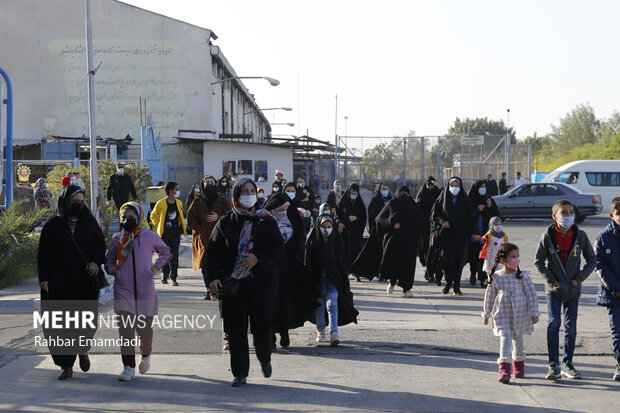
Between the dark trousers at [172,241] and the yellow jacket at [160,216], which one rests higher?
the yellow jacket at [160,216]

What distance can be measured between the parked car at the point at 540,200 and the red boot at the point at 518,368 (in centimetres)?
2168

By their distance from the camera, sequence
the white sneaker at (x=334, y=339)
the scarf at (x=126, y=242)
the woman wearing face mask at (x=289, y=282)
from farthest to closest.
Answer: the white sneaker at (x=334, y=339) → the woman wearing face mask at (x=289, y=282) → the scarf at (x=126, y=242)

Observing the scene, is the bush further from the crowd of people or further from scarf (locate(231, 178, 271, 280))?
scarf (locate(231, 178, 271, 280))

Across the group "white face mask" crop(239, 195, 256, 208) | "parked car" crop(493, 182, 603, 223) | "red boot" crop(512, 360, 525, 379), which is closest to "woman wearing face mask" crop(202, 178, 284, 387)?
"white face mask" crop(239, 195, 256, 208)

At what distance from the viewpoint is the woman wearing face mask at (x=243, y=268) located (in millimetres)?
6328

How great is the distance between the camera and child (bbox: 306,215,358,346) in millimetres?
8234

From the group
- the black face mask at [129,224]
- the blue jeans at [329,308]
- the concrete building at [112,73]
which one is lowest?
the blue jeans at [329,308]

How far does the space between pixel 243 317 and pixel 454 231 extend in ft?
21.5

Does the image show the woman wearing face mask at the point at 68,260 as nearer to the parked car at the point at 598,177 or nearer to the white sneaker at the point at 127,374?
the white sneaker at the point at 127,374

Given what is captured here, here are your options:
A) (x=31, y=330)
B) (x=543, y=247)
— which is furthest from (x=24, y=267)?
(x=543, y=247)

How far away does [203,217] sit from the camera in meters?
11.1

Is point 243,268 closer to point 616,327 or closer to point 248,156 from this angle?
point 616,327

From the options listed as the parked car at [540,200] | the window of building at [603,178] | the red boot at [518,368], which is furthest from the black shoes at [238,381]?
the window of building at [603,178]

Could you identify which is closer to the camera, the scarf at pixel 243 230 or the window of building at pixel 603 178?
the scarf at pixel 243 230
